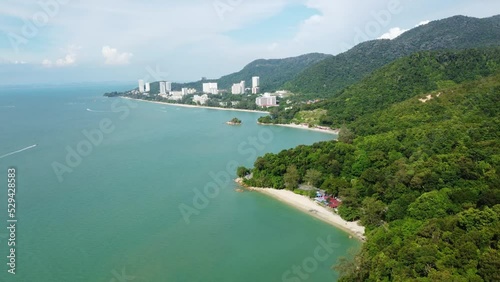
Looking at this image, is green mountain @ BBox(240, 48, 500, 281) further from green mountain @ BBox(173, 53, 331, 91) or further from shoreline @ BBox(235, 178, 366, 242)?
green mountain @ BBox(173, 53, 331, 91)

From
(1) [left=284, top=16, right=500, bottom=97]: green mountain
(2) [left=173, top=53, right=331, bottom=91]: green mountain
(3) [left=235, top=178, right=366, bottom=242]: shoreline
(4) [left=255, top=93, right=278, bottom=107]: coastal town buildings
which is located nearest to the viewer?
(3) [left=235, top=178, right=366, bottom=242]: shoreline

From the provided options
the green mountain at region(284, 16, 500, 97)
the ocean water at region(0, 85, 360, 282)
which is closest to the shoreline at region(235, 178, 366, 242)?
the ocean water at region(0, 85, 360, 282)

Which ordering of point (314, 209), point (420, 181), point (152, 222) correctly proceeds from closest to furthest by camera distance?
point (420, 181)
point (152, 222)
point (314, 209)

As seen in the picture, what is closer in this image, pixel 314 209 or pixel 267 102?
pixel 314 209

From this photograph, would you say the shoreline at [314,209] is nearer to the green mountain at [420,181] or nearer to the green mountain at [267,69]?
the green mountain at [420,181]

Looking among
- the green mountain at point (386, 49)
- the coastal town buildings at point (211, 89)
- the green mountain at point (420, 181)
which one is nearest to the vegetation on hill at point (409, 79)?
the green mountain at point (420, 181)

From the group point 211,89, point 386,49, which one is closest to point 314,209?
point 386,49

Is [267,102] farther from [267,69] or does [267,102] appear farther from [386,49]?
[267,69]

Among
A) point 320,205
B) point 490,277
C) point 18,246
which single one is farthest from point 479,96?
point 18,246
